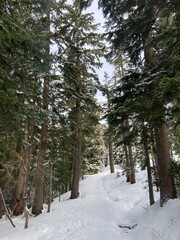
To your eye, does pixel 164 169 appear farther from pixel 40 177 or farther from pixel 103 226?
pixel 40 177

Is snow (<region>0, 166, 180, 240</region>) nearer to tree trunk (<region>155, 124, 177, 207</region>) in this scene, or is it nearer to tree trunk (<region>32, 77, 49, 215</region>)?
tree trunk (<region>155, 124, 177, 207</region>)

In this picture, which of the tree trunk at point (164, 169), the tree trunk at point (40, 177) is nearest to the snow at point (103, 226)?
the tree trunk at point (164, 169)

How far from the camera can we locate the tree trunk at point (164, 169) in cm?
943

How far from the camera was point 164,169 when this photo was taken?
9.76 meters

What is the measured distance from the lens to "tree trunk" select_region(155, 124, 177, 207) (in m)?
9.43

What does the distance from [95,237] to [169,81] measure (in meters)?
5.82

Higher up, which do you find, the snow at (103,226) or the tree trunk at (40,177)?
the tree trunk at (40,177)

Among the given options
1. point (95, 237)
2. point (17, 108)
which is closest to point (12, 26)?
point (17, 108)

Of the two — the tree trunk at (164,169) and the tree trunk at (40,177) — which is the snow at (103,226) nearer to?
the tree trunk at (164,169)

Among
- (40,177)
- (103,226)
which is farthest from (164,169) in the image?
(40,177)

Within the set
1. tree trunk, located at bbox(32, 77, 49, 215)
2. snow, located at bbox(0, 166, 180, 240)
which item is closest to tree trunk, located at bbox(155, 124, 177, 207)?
snow, located at bbox(0, 166, 180, 240)

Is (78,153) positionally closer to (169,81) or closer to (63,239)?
(63,239)

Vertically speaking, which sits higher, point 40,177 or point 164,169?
point 164,169

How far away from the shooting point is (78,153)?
16828 millimetres
